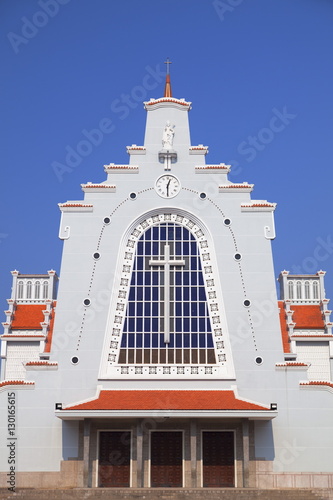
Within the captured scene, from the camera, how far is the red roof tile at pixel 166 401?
3225 cm

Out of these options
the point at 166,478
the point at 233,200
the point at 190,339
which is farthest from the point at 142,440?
the point at 233,200

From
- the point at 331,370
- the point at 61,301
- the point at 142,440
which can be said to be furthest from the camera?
the point at 331,370

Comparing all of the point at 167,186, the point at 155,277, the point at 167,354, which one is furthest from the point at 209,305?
the point at 167,186

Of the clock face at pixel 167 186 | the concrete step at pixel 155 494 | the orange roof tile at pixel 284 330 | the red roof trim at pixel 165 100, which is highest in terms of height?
the red roof trim at pixel 165 100

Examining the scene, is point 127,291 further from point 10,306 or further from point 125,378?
point 10,306

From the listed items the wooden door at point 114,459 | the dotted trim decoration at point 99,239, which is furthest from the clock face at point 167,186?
the wooden door at point 114,459

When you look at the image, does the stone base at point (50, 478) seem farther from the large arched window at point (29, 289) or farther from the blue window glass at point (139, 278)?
the large arched window at point (29, 289)

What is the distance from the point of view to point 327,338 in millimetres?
40938

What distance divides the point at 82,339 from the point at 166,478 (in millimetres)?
7032

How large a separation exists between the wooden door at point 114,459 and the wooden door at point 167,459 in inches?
44.1

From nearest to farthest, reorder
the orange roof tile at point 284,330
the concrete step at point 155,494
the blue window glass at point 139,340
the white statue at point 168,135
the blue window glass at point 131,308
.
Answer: the concrete step at point 155,494
the blue window glass at point 139,340
the blue window glass at point 131,308
the orange roof tile at point 284,330
the white statue at point 168,135

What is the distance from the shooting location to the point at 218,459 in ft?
110

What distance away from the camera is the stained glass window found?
34.9m

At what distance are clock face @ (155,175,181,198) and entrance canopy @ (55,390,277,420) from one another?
9.47 meters
